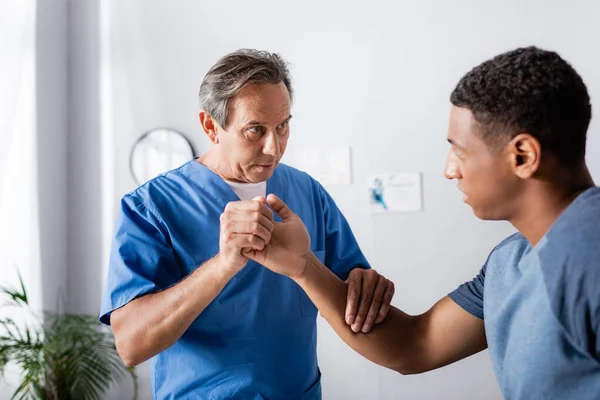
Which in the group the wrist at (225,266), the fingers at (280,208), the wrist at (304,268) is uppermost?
the fingers at (280,208)

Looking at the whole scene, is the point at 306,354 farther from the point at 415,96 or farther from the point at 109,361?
the point at 415,96

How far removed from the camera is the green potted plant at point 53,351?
101 inches

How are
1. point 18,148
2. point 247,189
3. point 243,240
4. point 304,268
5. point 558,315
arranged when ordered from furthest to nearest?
point 18,148, point 247,189, point 304,268, point 243,240, point 558,315

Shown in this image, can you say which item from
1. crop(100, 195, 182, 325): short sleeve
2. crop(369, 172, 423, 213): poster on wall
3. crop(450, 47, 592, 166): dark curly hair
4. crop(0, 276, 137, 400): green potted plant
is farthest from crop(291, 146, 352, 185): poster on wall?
crop(450, 47, 592, 166): dark curly hair

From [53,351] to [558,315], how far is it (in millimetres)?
2292

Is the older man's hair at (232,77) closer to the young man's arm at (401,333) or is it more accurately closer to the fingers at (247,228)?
the fingers at (247,228)

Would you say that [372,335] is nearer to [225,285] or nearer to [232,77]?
[225,285]

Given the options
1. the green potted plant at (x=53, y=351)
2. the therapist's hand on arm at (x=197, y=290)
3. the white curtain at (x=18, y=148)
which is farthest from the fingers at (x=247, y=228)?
the white curtain at (x=18, y=148)

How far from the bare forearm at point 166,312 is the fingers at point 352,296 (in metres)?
0.30

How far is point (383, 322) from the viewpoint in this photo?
1430 millimetres

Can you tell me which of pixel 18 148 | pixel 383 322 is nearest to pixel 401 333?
pixel 383 322

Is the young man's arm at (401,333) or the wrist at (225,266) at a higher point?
the wrist at (225,266)

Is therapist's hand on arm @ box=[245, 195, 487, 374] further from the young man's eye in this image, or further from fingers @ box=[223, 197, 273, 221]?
the young man's eye

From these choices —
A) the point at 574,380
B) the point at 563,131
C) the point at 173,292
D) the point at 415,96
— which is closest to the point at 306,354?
the point at 173,292
